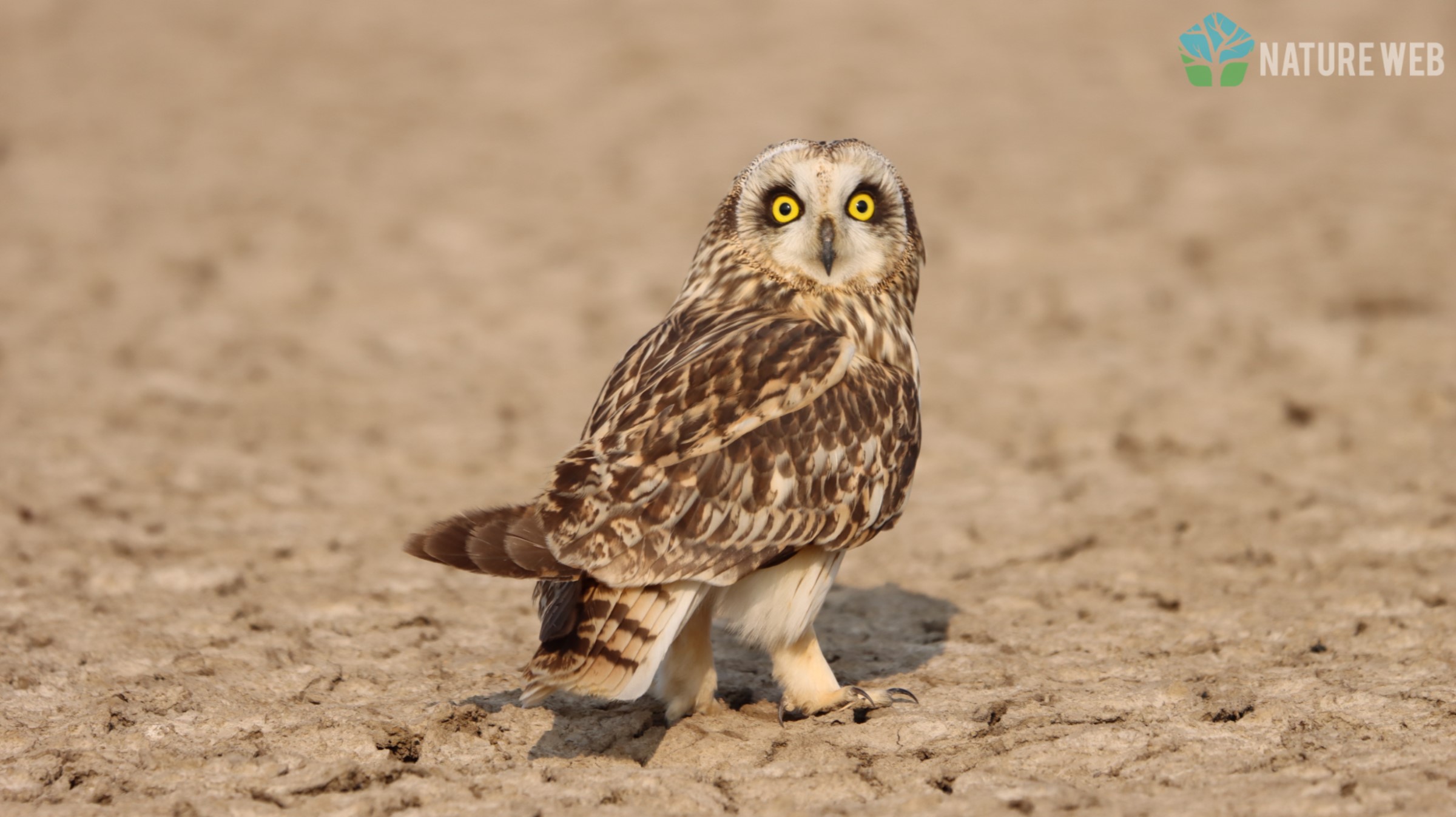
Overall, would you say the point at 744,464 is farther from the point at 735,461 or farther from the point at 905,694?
the point at 905,694

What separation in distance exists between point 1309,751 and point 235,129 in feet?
31.4

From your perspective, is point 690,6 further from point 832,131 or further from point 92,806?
point 92,806

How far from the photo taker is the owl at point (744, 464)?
11.0 feet

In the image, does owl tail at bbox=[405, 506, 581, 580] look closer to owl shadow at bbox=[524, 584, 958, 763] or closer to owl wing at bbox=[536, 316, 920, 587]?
owl wing at bbox=[536, 316, 920, 587]

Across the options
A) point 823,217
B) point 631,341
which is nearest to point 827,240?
point 823,217

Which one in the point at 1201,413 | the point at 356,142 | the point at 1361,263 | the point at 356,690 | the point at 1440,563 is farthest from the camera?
the point at 356,142

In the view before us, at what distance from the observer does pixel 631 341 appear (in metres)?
7.81

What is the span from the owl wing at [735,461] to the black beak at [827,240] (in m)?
0.19

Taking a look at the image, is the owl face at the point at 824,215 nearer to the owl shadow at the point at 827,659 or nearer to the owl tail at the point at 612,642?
the owl tail at the point at 612,642

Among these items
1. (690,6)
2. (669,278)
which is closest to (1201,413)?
(669,278)

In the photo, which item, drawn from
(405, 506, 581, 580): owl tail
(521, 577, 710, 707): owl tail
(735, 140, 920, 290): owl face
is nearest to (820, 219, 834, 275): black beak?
(735, 140, 920, 290): owl face

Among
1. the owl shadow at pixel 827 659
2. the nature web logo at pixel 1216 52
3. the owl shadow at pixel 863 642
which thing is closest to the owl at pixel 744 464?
the owl shadow at pixel 827 659

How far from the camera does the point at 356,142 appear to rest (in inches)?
429

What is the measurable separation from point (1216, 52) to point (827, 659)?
31.1ft
